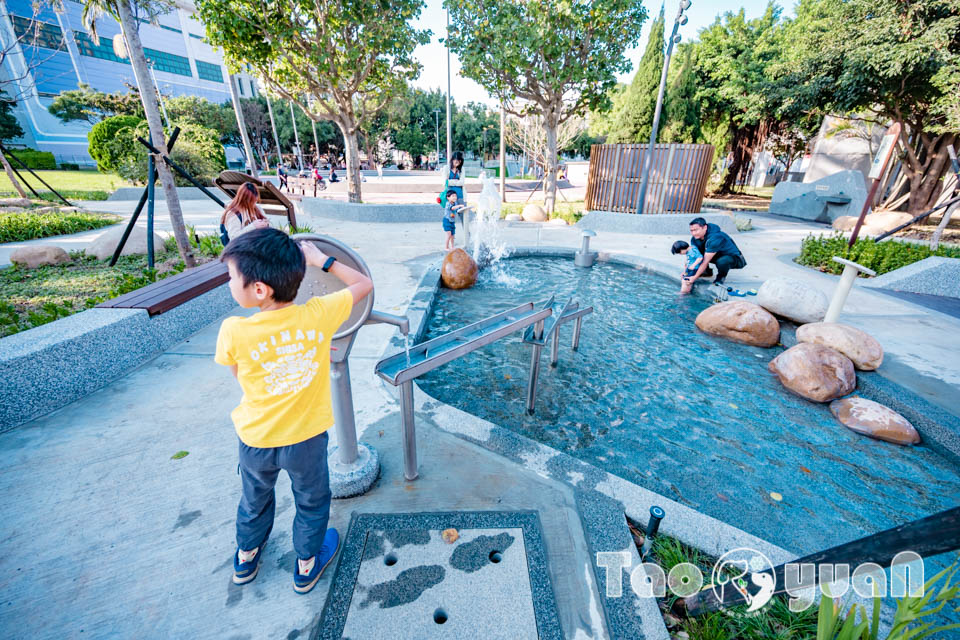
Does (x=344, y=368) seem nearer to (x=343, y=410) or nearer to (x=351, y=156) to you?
(x=343, y=410)

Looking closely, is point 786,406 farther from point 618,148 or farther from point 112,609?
point 618,148

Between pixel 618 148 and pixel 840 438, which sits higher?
pixel 618 148

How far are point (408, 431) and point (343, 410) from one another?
1.28ft

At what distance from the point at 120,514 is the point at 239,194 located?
127 inches

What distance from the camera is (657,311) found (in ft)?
19.9

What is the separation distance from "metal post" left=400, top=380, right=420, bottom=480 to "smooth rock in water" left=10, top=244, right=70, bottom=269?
24.7 ft

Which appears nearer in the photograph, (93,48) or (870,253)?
(870,253)

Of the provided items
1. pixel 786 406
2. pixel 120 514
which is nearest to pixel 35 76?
pixel 120 514

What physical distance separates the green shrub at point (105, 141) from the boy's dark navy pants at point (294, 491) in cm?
2093

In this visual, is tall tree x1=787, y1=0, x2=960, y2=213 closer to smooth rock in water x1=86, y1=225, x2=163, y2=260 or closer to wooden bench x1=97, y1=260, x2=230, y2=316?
wooden bench x1=97, y1=260, x2=230, y2=316

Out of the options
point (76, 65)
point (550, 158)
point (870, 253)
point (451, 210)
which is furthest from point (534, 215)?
point (76, 65)

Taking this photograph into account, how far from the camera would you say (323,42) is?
10555 millimetres

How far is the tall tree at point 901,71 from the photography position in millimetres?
10203

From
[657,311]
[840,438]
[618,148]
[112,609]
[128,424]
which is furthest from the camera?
[618,148]
